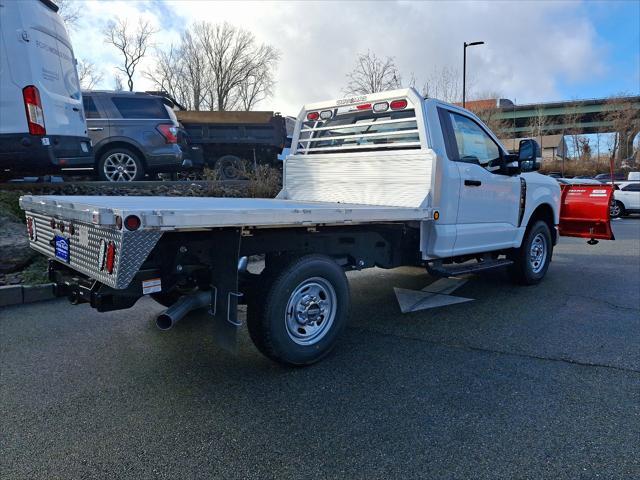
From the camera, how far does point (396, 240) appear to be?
4.62 metres

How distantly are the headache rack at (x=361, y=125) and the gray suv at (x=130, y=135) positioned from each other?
4.91 m

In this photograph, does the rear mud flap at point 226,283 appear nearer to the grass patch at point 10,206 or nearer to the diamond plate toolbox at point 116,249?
the diamond plate toolbox at point 116,249

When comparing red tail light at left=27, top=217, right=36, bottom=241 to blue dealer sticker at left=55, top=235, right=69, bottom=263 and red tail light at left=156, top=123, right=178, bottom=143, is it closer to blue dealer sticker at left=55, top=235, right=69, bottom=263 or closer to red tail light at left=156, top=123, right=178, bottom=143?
blue dealer sticker at left=55, top=235, right=69, bottom=263

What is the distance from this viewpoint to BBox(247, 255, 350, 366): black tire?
10.8 ft

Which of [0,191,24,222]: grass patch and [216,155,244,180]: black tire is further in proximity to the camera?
[216,155,244,180]: black tire

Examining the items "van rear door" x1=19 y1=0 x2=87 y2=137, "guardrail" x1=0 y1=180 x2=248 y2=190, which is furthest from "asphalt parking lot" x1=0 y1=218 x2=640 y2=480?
"van rear door" x1=19 y1=0 x2=87 y2=137

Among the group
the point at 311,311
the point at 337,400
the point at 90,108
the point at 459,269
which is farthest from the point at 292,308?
the point at 90,108

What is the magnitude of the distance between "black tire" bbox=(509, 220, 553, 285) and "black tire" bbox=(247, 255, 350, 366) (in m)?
3.44

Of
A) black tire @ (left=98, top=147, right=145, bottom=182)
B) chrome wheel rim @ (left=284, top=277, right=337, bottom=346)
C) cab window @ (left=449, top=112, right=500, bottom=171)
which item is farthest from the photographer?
black tire @ (left=98, top=147, right=145, bottom=182)

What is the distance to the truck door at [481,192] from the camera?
16.2 ft

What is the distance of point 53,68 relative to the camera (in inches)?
275

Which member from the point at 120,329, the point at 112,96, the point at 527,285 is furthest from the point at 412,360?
the point at 112,96

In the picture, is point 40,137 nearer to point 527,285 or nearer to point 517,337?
point 517,337

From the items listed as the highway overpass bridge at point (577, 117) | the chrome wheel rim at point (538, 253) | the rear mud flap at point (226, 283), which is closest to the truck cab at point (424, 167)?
the chrome wheel rim at point (538, 253)
